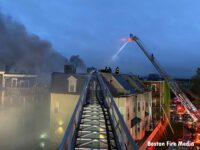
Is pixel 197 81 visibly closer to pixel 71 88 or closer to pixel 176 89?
pixel 176 89

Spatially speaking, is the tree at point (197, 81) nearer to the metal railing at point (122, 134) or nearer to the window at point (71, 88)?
the window at point (71, 88)

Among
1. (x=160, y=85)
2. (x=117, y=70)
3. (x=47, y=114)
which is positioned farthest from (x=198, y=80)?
(x=47, y=114)

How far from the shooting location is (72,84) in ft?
75.1

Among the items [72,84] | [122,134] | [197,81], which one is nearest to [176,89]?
[197,81]

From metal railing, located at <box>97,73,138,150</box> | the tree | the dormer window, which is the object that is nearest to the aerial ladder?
the tree

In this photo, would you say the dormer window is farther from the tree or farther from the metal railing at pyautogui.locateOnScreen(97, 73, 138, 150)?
the tree

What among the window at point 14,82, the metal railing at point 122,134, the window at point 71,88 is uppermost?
the window at point 14,82

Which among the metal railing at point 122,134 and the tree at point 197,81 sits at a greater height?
the tree at point 197,81

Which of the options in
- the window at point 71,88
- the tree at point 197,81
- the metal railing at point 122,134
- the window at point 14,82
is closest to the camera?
the metal railing at point 122,134

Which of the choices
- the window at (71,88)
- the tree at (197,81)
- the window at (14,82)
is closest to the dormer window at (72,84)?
the window at (71,88)

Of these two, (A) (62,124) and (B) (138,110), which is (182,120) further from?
(A) (62,124)

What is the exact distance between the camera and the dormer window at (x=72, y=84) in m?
22.7

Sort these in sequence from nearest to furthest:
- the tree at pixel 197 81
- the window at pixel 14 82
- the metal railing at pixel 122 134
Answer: the metal railing at pixel 122 134, the window at pixel 14 82, the tree at pixel 197 81

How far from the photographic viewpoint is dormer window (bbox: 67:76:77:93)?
22.7 meters
